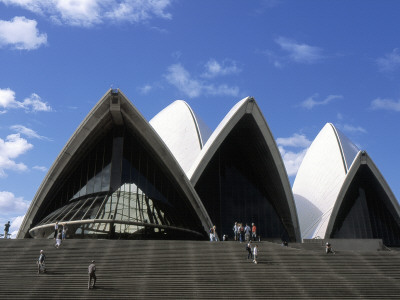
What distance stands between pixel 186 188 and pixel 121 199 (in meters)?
3.85

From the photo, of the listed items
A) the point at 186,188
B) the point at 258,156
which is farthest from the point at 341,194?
the point at 186,188

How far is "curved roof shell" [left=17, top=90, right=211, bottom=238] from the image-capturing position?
Answer: 1022 inches

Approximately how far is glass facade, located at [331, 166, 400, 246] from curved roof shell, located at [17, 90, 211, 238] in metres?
10.1

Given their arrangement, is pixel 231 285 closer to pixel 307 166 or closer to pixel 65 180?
pixel 65 180

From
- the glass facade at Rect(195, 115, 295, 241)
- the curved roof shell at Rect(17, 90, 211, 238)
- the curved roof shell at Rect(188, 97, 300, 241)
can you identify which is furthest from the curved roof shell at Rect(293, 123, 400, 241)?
the curved roof shell at Rect(17, 90, 211, 238)

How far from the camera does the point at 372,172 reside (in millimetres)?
30453

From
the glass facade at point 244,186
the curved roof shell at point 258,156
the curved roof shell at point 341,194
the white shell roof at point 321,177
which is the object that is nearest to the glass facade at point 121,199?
the curved roof shell at point 258,156

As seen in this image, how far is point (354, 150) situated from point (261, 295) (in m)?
24.9

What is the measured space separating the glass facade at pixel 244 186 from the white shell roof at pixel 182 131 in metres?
2.48

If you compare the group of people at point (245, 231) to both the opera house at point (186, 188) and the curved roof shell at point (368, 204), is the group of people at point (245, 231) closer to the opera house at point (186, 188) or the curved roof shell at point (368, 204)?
the opera house at point (186, 188)

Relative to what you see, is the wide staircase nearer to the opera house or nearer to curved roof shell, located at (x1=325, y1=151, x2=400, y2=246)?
the opera house

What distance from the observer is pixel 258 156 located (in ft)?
96.8

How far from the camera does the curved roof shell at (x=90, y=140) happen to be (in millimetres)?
25953

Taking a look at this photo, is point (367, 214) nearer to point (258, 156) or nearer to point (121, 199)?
point (258, 156)
